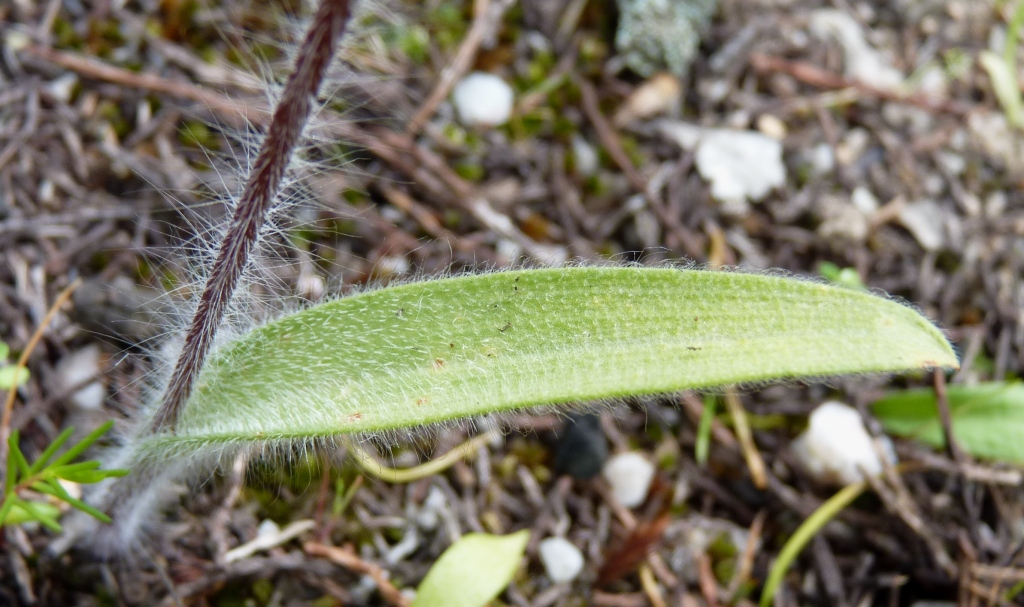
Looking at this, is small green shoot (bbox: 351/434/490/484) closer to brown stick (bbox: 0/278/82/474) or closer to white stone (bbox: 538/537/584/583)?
white stone (bbox: 538/537/584/583)

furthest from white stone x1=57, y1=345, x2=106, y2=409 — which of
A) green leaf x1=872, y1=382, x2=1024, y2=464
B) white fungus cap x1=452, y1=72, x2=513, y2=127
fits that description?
green leaf x1=872, y1=382, x2=1024, y2=464

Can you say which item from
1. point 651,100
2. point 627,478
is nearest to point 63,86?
point 651,100

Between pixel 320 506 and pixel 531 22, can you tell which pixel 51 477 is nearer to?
pixel 320 506

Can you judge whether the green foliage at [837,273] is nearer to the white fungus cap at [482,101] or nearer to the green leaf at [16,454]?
the white fungus cap at [482,101]

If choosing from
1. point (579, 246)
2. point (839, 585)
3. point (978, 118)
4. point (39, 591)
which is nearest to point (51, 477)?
point (39, 591)

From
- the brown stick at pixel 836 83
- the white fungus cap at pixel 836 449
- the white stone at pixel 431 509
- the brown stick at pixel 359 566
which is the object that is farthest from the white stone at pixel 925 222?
the brown stick at pixel 359 566

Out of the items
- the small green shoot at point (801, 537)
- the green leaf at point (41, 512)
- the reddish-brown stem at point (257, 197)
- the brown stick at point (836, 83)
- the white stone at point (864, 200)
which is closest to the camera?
the reddish-brown stem at point (257, 197)
